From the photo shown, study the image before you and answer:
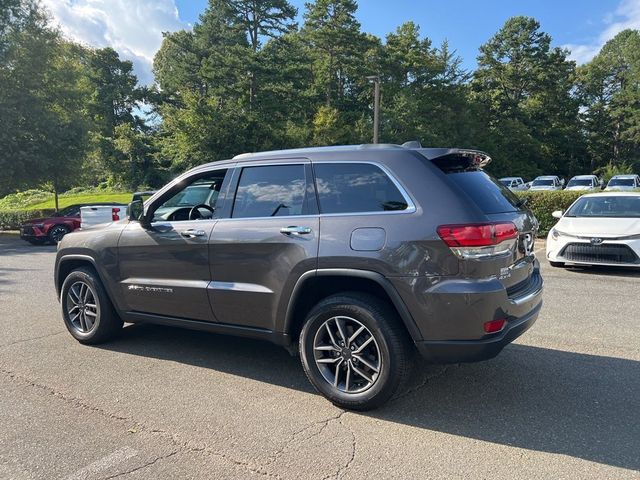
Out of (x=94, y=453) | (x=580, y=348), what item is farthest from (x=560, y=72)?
(x=94, y=453)

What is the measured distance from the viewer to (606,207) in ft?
31.0

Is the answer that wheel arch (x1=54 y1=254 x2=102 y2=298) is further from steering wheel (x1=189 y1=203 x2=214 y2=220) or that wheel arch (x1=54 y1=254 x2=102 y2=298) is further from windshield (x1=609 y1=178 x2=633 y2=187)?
windshield (x1=609 y1=178 x2=633 y2=187)

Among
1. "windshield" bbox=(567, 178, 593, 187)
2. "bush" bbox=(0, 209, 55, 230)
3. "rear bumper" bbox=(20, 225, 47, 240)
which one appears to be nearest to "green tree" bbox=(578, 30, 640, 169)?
"windshield" bbox=(567, 178, 593, 187)

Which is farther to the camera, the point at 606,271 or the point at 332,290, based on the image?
the point at 606,271

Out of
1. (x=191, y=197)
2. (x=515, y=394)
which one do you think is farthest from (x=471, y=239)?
(x=191, y=197)

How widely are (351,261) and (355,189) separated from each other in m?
0.56

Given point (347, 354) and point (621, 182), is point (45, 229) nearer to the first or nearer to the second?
point (347, 354)

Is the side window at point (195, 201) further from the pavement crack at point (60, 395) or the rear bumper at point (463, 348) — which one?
the rear bumper at point (463, 348)

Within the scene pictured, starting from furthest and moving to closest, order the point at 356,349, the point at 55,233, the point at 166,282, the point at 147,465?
the point at 55,233 → the point at 166,282 → the point at 356,349 → the point at 147,465

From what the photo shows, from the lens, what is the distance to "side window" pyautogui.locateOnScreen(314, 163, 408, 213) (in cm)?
343

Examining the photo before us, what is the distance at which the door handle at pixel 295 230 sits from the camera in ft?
11.8

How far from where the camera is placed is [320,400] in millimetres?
3709

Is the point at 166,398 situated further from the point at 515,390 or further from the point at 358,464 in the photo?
the point at 515,390

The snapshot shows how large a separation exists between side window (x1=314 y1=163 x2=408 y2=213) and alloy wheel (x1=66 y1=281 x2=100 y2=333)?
2.82 meters
